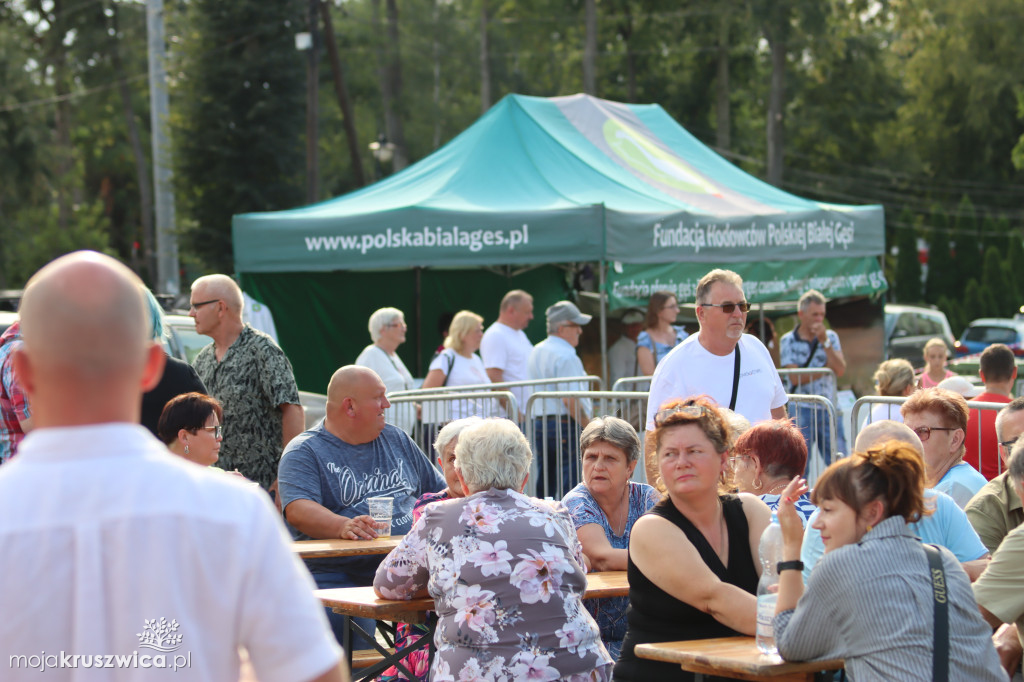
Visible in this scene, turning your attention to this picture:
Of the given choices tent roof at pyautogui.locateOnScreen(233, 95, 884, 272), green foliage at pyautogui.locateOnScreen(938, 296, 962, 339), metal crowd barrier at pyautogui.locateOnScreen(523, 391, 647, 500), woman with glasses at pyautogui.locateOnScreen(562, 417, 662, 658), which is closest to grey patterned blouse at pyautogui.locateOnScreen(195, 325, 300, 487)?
woman with glasses at pyautogui.locateOnScreen(562, 417, 662, 658)

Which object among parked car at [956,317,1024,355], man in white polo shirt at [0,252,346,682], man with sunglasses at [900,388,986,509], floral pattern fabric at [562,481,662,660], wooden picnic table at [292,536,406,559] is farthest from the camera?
parked car at [956,317,1024,355]

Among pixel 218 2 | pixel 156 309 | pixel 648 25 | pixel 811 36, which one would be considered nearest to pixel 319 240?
pixel 156 309

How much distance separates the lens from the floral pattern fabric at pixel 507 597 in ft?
12.3

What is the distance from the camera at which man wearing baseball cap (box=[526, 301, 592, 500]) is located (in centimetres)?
828

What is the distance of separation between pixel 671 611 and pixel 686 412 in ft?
2.27

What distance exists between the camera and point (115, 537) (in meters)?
1.66

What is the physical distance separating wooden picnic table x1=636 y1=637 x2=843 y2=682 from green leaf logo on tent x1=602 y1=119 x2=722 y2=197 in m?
9.54

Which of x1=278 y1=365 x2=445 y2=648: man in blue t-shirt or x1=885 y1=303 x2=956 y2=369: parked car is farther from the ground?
x1=278 y1=365 x2=445 y2=648: man in blue t-shirt

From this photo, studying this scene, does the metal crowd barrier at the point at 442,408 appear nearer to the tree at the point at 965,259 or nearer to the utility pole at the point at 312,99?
the utility pole at the point at 312,99

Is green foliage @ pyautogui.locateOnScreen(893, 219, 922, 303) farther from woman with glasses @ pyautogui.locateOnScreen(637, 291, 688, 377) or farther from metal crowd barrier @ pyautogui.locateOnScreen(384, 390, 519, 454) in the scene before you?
metal crowd barrier @ pyautogui.locateOnScreen(384, 390, 519, 454)

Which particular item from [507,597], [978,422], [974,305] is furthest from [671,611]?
[974,305]

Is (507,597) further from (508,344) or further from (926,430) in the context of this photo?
(508,344)

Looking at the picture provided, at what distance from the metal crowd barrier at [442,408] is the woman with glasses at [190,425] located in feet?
10.3

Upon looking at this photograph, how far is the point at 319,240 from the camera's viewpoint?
10898mm
